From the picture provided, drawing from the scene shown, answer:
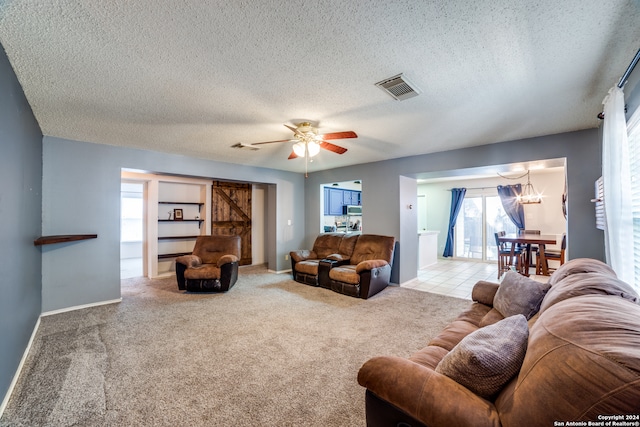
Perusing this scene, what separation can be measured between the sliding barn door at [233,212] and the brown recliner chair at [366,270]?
3.12 m

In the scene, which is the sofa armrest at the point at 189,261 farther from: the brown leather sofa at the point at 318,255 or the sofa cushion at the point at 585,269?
the sofa cushion at the point at 585,269

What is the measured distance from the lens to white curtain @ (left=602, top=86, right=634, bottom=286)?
1.96 meters

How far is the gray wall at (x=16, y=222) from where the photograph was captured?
6.16 ft

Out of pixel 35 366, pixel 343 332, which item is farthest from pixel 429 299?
pixel 35 366

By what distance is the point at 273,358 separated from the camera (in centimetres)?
243

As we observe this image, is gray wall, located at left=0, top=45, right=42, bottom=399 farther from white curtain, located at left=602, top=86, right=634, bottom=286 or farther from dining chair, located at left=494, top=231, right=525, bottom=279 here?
dining chair, located at left=494, top=231, right=525, bottom=279

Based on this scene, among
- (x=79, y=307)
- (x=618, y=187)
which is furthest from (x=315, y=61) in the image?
(x=79, y=307)

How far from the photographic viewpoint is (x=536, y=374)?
897 millimetres

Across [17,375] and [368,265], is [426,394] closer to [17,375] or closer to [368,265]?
[368,265]

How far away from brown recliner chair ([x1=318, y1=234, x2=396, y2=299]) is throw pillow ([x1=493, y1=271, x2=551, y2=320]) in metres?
2.02

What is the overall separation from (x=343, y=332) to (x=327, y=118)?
2.46 m

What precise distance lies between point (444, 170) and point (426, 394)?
4.12 m

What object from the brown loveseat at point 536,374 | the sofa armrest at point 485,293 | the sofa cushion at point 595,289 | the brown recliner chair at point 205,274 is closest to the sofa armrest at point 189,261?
the brown recliner chair at point 205,274

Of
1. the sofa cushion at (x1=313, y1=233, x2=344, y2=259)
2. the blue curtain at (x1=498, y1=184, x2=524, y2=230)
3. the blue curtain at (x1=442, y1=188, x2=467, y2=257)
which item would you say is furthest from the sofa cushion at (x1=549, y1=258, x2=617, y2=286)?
the blue curtain at (x1=442, y1=188, x2=467, y2=257)
